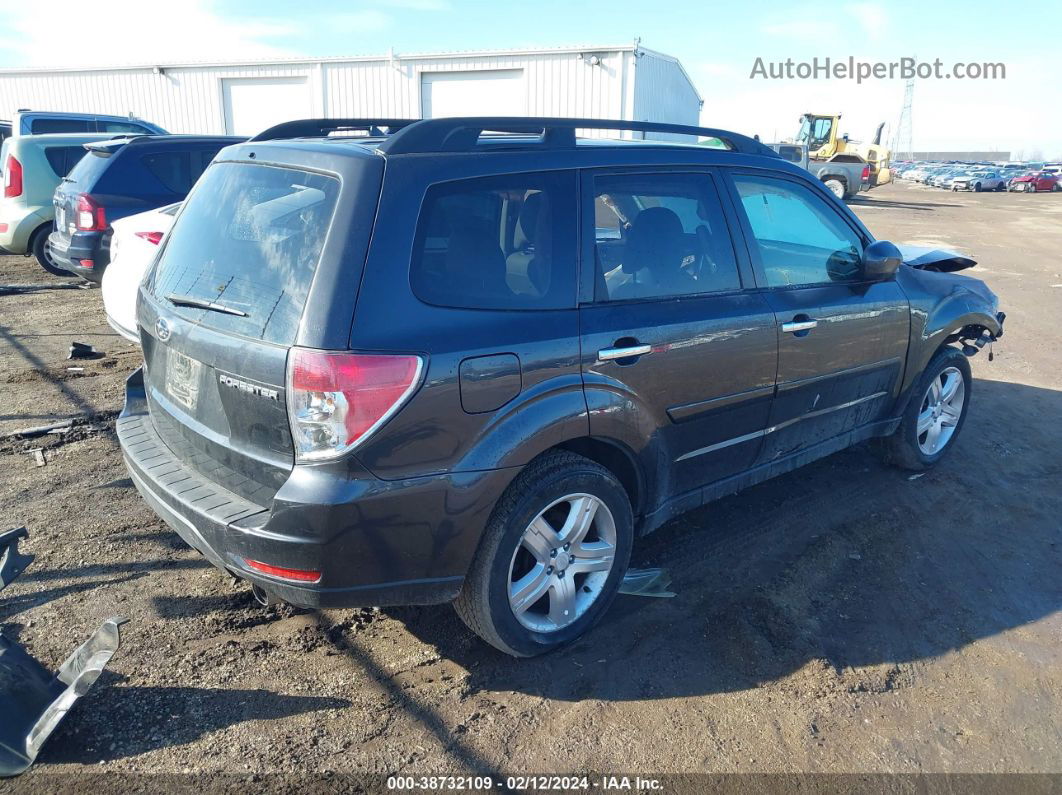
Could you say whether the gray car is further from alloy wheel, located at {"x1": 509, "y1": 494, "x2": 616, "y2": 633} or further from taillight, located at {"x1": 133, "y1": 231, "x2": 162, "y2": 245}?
alloy wheel, located at {"x1": 509, "y1": 494, "x2": 616, "y2": 633}

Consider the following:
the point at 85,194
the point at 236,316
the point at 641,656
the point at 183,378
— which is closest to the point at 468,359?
the point at 236,316

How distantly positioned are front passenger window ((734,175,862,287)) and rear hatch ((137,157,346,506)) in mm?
2105

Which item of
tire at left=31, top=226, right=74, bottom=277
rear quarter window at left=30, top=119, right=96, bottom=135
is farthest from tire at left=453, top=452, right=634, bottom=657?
rear quarter window at left=30, top=119, right=96, bottom=135

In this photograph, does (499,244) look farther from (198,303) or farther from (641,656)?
(641,656)

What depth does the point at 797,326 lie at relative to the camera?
3.77 metres

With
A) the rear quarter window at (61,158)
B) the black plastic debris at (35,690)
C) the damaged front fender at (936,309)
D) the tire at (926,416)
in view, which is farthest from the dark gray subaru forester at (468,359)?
the rear quarter window at (61,158)

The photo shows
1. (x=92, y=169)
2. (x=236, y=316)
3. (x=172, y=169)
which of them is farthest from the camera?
(x=172, y=169)

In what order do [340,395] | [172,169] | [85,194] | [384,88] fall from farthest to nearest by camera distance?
[384,88] < [172,169] < [85,194] < [340,395]

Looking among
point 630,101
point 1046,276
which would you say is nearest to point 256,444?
point 1046,276

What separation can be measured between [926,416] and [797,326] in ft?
5.87

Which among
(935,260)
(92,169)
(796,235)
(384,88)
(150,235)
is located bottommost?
(935,260)

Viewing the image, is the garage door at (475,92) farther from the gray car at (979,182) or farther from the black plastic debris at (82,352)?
the gray car at (979,182)

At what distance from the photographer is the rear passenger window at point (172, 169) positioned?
8219mm

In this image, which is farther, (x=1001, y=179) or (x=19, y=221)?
(x=1001, y=179)
